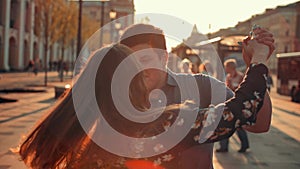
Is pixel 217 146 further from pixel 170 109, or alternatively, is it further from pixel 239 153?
pixel 170 109

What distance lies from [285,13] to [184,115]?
76.6 metres

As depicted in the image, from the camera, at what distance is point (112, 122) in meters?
1.87

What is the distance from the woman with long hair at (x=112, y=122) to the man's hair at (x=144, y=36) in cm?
42

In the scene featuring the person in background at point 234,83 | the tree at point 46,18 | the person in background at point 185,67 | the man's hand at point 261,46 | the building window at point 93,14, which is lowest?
the person in background at point 234,83

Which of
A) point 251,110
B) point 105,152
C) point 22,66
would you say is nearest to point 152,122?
point 105,152

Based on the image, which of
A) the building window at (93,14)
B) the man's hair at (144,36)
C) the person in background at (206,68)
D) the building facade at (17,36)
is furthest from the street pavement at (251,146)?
the building window at (93,14)

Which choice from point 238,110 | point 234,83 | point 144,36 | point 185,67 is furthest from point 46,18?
point 238,110

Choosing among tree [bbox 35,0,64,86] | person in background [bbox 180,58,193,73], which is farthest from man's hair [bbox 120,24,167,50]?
tree [bbox 35,0,64,86]

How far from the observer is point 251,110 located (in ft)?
6.01

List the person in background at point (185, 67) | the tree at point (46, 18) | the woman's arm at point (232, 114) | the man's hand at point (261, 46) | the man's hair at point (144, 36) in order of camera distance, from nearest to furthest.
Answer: the woman's arm at point (232, 114), the man's hand at point (261, 46), the man's hair at point (144, 36), the person in background at point (185, 67), the tree at point (46, 18)

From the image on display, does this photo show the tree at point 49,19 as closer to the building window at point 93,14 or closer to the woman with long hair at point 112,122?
the woman with long hair at point 112,122

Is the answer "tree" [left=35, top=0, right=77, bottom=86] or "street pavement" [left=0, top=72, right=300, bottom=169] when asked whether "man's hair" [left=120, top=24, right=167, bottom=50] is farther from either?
"tree" [left=35, top=0, right=77, bottom=86]

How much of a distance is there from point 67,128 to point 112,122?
0.17 m

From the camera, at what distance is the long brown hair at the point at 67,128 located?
185 centimetres
